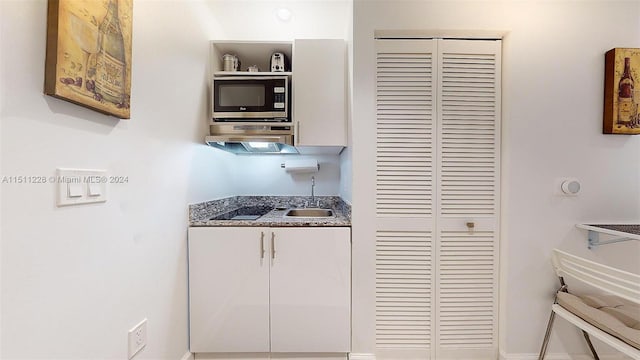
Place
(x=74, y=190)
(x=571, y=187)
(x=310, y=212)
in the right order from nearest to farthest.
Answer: (x=74, y=190) < (x=571, y=187) < (x=310, y=212)

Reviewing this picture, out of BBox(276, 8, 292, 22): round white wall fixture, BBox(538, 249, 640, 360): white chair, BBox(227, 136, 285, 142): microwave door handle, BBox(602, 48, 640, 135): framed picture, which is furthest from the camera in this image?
BBox(276, 8, 292, 22): round white wall fixture

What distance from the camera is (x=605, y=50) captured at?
5.01 ft

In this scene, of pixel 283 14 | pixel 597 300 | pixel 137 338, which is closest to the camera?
pixel 137 338

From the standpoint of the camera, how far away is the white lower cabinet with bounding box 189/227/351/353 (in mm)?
1533

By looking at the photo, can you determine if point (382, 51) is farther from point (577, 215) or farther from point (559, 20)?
point (577, 215)

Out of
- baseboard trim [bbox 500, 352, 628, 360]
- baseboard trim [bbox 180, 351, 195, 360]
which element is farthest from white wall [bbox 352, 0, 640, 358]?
baseboard trim [bbox 180, 351, 195, 360]

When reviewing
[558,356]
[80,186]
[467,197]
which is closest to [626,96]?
[467,197]

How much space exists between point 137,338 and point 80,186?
725 millimetres

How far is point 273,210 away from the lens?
7.57ft

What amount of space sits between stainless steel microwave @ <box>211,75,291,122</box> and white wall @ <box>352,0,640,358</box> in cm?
53

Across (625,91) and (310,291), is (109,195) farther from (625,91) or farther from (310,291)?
(625,91)

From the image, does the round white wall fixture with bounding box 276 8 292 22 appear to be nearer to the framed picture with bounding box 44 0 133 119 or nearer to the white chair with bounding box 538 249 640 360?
the framed picture with bounding box 44 0 133 119

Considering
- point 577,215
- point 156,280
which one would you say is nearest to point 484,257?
point 577,215

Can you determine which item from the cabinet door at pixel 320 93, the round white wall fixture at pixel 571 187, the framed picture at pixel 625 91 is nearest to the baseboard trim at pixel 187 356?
the cabinet door at pixel 320 93
